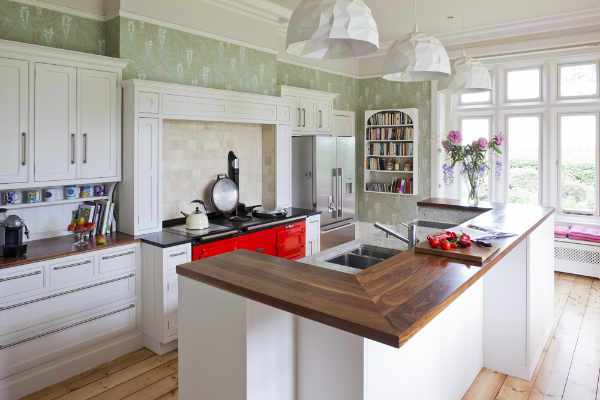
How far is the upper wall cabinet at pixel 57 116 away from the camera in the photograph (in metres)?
2.96

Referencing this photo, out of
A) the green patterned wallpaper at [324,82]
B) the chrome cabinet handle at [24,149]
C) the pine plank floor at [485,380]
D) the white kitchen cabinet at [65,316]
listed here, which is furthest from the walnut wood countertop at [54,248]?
the green patterned wallpaper at [324,82]

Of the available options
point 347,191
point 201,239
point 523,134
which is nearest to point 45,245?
point 201,239

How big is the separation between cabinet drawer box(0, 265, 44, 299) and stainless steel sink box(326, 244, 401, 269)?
1.95 meters

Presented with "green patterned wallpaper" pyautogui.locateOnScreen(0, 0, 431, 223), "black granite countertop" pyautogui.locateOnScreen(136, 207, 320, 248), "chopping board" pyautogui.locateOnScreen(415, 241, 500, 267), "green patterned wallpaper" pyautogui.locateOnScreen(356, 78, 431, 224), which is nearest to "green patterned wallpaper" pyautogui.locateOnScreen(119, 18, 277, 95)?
"green patterned wallpaper" pyautogui.locateOnScreen(0, 0, 431, 223)

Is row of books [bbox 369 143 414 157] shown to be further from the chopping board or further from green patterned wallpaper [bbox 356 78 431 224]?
the chopping board

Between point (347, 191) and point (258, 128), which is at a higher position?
point (258, 128)

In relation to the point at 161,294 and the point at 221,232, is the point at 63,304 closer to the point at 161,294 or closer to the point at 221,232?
the point at 161,294

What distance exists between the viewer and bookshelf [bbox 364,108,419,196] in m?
6.35

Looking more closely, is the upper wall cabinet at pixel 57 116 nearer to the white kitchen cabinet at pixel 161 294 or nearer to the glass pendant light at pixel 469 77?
the white kitchen cabinet at pixel 161 294

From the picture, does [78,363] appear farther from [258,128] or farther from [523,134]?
[523,134]

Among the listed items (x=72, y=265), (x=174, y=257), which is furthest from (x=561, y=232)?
(x=72, y=265)

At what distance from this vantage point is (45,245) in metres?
3.17

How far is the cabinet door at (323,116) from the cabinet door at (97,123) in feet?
9.02

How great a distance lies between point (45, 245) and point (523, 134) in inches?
234
